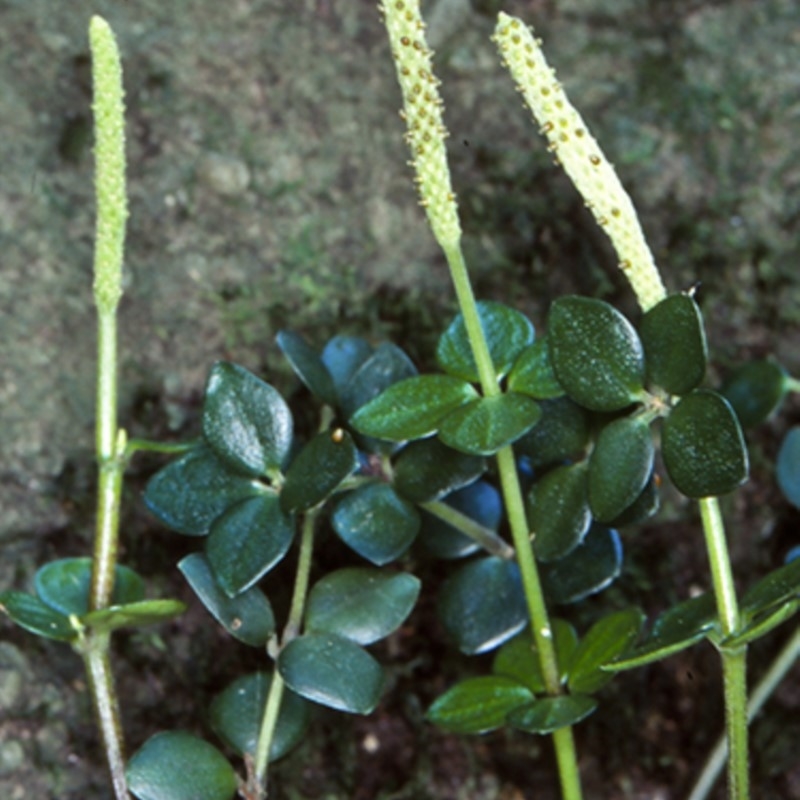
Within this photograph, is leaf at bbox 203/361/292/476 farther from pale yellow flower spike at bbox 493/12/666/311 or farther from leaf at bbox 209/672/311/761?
pale yellow flower spike at bbox 493/12/666/311

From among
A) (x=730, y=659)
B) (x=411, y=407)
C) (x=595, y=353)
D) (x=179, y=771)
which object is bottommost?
(x=179, y=771)

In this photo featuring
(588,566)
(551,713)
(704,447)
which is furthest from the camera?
(588,566)

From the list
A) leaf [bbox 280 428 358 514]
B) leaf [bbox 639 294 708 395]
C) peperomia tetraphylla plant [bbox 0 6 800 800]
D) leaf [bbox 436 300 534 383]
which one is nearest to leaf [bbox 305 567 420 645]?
peperomia tetraphylla plant [bbox 0 6 800 800]

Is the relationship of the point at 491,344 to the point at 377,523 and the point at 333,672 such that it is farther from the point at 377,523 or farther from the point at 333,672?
the point at 333,672

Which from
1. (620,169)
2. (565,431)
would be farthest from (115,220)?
(620,169)

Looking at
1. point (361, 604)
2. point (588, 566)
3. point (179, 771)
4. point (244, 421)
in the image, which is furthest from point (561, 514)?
point (179, 771)

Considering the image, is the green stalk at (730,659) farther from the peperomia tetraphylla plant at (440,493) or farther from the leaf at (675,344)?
the leaf at (675,344)

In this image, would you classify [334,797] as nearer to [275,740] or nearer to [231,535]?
[275,740]

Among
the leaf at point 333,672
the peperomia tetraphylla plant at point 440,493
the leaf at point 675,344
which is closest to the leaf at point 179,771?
the peperomia tetraphylla plant at point 440,493
